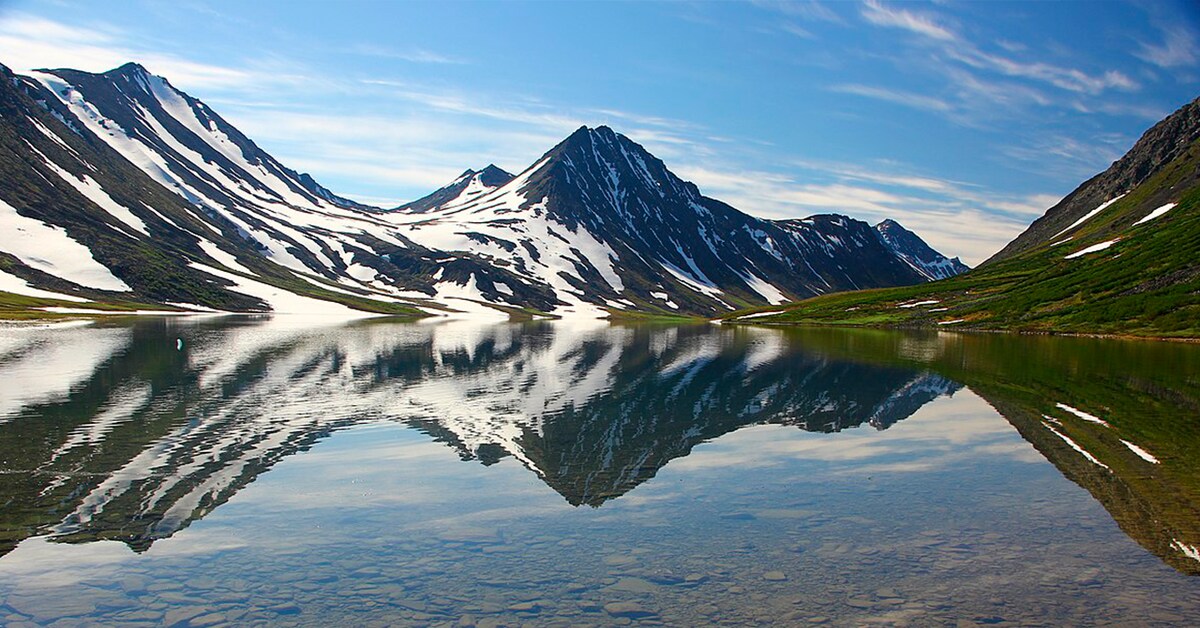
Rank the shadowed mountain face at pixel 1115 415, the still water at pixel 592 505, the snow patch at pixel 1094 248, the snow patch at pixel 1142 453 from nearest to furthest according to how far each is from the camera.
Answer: the still water at pixel 592 505, the shadowed mountain face at pixel 1115 415, the snow patch at pixel 1142 453, the snow patch at pixel 1094 248

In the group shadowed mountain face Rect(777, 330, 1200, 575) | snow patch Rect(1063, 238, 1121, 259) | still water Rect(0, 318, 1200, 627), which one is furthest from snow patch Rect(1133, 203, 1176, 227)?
still water Rect(0, 318, 1200, 627)

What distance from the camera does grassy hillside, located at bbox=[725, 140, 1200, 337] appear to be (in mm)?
113438

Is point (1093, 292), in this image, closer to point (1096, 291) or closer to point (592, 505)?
point (1096, 291)

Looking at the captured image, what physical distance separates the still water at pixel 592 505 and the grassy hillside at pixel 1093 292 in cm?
7405

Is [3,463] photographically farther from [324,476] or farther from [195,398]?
[195,398]

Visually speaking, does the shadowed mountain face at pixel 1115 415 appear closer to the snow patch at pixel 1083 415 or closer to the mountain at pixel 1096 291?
the snow patch at pixel 1083 415

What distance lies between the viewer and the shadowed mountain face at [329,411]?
2484cm

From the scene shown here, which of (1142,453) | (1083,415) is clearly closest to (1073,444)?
(1142,453)

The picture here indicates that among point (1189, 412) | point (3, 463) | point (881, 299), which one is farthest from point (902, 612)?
point (881, 299)

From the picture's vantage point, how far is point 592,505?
24.0 metres

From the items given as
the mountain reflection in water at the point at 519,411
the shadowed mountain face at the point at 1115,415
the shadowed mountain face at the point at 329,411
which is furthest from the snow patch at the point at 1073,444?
the shadowed mountain face at the point at 329,411

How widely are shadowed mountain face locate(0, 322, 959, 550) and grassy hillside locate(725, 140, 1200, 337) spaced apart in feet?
219

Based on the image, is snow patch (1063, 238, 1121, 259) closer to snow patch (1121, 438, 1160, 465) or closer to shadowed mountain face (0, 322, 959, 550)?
shadowed mountain face (0, 322, 959, 550)

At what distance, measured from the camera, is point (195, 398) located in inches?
1756
